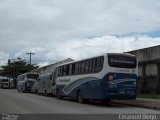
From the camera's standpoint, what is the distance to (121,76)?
2414 centimetres

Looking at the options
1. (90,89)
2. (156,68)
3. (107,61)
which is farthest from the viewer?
(156,68)

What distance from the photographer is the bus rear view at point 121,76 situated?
78.7ft

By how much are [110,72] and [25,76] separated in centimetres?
3367

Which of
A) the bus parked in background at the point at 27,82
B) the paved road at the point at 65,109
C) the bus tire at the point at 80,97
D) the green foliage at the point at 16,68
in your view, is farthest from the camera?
the green foliage at the point at 16,68

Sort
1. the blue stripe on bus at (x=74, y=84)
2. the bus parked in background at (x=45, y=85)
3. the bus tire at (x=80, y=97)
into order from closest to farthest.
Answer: the blue stripe on bus at (x=74, y=84) → the bus tire at (x=80, y=97) → the bus parked in background at (x=45, y=85)

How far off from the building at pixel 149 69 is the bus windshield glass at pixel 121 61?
9.87 meters

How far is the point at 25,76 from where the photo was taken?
184ft

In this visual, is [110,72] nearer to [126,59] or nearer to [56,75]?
[126,59]

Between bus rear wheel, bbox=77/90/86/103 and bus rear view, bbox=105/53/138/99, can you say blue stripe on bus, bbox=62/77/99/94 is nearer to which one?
bus rear wheel, bbox=77/90/86/103

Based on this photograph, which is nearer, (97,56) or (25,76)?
(97,56)

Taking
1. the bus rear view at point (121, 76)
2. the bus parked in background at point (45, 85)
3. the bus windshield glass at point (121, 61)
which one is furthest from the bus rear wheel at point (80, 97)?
the bus parked in background at point (45, 85)

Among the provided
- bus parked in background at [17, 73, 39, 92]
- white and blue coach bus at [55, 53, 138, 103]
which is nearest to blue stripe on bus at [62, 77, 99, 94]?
white and blue coach bus at [55, 53, 138, 103]

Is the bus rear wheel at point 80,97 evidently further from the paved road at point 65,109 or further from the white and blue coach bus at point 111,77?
the paved road at point 65,109

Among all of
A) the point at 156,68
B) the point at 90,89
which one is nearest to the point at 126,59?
the point at 90,89
